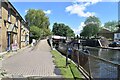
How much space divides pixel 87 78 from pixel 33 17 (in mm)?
83304

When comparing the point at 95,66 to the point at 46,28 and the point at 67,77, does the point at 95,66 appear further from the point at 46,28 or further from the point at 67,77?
the point at 46,28

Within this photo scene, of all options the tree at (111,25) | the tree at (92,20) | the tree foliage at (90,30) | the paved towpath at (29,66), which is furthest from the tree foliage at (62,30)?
the paved towpath at (29,66)

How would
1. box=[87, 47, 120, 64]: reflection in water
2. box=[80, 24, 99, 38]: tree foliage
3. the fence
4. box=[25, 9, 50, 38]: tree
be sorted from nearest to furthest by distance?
the fence, box=[87, 47, 120, 64]: reflection in water, box=[25, 9, 50, 38]: tree, box=[80, 24, 99, 38]: tree foliage

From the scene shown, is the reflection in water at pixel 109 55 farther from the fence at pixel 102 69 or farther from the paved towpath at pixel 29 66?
the fence at pixel 102 69

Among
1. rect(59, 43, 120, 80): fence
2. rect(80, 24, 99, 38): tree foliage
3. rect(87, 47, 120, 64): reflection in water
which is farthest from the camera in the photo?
rect(80, 24, 99, 38): tree foliage

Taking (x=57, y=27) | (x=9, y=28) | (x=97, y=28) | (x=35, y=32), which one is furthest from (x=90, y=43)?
(x=57, y=27)

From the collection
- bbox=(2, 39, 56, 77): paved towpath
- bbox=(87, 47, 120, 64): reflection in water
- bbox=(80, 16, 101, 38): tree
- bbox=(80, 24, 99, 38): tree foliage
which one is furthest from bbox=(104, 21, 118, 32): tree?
bbox=(2, 39, 56, 77): paved towpath

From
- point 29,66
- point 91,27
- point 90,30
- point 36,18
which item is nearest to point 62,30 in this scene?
point 91,27

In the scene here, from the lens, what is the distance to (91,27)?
11631 cm

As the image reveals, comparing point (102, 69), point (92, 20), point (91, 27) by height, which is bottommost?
point (102, 69)

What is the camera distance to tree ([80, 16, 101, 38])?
11456 cm

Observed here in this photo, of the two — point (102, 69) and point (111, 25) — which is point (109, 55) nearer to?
point (102, 69)

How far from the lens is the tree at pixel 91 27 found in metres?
115

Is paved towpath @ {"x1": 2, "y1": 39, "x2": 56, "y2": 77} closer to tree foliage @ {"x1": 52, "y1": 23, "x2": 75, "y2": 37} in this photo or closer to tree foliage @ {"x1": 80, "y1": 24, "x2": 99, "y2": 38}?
tree foliage @ {"x1": 80, "y1": 24, "x2": 99, "y2": 38}
